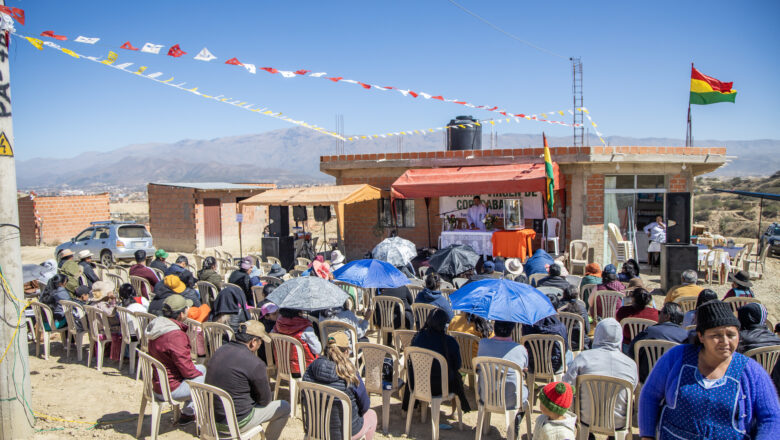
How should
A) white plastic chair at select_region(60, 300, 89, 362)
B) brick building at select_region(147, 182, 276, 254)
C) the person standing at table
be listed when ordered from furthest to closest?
brick building at select_region(147, 182, 276, 254), the person standing at table, white plastic chair at select_region(60, 300, 89, 362)

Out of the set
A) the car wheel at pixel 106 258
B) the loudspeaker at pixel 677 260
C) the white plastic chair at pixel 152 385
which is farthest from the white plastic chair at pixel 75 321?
the car wheel at pixel 106 258

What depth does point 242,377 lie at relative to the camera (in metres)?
4.23

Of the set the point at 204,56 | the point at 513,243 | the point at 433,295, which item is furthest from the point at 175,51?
the point at 513,243

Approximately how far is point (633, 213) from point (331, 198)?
25.0 ft

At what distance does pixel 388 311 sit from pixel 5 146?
453 cm

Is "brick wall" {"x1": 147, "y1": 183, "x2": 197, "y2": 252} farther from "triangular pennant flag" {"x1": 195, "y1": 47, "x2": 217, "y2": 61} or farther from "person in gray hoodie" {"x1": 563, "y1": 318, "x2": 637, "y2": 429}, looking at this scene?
"person in gray hoodie" {"x1": 563, "y1": 318, "x2": 637, "y2": 429}

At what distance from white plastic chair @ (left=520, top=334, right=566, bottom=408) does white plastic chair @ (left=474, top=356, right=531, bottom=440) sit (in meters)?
0.60

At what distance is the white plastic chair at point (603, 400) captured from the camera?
4.09 metres

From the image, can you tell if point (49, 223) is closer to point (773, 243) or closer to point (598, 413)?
point (598, 413)

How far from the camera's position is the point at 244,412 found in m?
4.27

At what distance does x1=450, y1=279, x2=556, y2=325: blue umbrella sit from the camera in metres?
4.99

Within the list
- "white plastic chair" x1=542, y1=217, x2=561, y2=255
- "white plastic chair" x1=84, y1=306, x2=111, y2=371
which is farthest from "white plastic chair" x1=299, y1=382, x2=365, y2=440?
"white plastic chair" x1=542, y1=217, x2=561, y2=255

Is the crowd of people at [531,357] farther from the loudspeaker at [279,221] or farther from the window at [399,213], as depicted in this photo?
the window at [399,213]

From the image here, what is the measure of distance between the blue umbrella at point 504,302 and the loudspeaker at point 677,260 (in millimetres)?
6540
